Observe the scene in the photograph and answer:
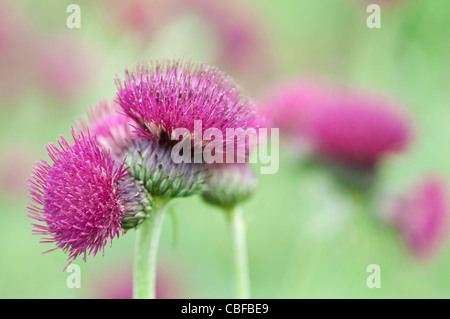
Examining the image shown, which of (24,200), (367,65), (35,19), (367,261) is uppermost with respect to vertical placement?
(35,19)

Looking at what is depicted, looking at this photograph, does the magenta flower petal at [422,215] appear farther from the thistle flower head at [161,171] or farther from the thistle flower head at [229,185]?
the thistle flower head at [161,171]

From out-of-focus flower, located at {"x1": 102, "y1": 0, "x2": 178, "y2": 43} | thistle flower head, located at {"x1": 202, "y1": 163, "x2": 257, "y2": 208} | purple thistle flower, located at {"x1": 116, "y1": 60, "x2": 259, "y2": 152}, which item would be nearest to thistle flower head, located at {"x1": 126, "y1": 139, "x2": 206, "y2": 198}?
purple thistle flower, located at {"x1": 116, "y1": 60, "x2": 259, "y2": 152}

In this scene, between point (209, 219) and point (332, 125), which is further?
point (209, 219)

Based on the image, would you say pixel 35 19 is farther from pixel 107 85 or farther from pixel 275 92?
pixel 275 92

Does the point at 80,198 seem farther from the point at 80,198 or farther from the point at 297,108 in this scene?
the point at 297,108

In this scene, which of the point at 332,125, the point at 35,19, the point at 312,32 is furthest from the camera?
the point at 312,32

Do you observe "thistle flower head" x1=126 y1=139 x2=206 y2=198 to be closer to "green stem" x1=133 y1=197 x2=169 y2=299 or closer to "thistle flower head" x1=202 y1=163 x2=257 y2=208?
"green stem" x1=133 y1=197 x2=169 y2=299

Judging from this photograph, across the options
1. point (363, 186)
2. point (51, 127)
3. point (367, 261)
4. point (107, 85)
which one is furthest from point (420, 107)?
point (51, 127)

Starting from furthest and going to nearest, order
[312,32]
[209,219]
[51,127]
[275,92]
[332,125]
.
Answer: [312,32] → [209,219] → [51,127] → [275,92] → [332,125]
